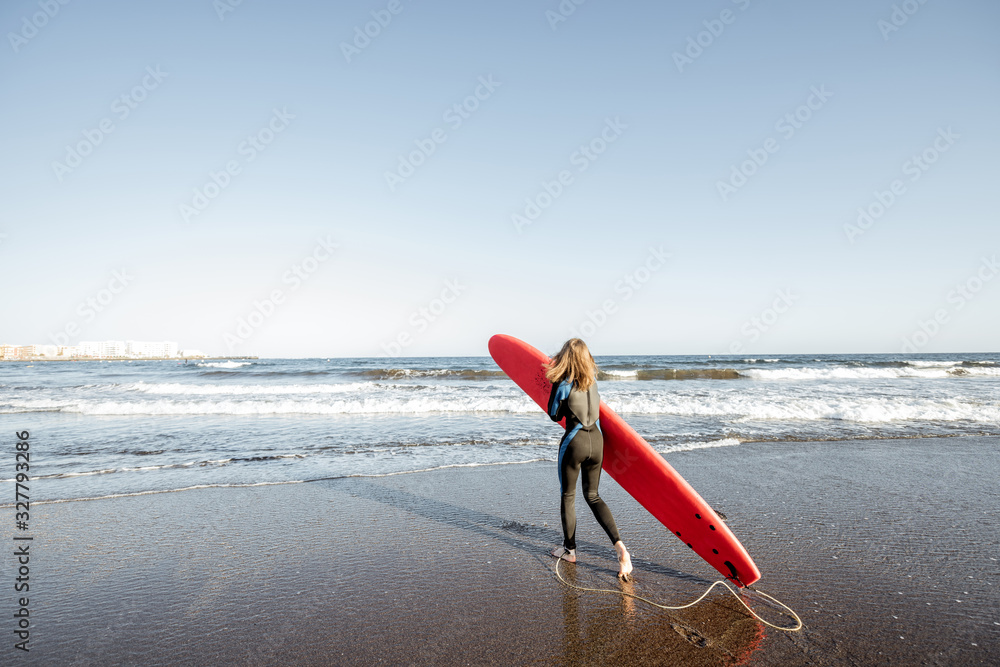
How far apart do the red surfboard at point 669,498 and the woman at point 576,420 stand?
0.34 m

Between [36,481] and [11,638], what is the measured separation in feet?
14.6

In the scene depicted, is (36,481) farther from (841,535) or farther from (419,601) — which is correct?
(841,535)

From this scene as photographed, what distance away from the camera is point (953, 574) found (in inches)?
129

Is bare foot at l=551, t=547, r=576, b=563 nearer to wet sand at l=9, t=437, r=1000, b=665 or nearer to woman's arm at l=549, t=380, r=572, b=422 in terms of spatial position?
wet sand at l=9, t=437, r=1000, b=665

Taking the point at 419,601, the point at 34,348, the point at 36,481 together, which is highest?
the point at 34,348

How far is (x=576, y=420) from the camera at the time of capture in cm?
352

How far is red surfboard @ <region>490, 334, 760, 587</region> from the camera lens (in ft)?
10.1

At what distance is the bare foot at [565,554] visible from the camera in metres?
3.60

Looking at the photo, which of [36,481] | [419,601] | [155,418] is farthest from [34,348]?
[419,601]

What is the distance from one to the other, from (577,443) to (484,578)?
113 centimetres

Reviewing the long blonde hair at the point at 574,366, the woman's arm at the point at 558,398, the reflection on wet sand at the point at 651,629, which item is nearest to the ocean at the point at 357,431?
the woman's arm at the point at 558,398

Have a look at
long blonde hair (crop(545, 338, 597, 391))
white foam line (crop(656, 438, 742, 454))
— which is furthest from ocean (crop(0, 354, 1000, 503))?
long blonde hair (crop(545, 338, 597, 391))

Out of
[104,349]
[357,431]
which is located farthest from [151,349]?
[357,431]

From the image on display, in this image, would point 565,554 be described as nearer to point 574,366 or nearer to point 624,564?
point 624,564
